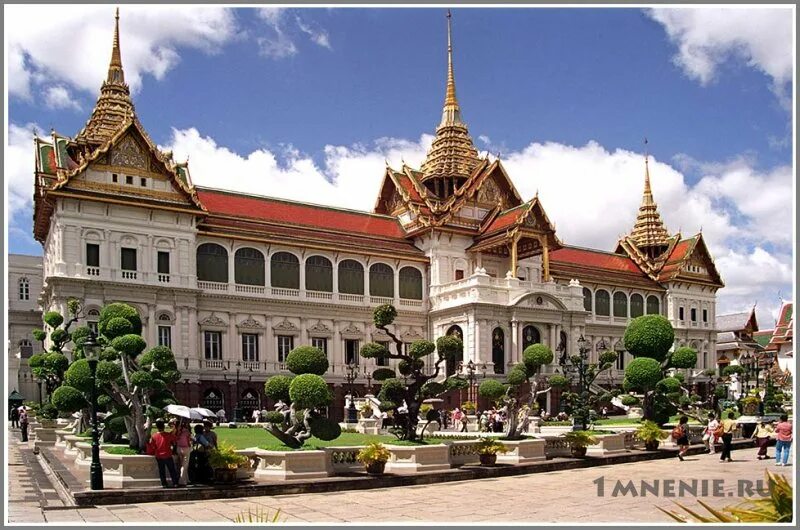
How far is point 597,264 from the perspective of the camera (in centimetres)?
6856

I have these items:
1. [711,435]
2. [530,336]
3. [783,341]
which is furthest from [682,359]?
[783,341]

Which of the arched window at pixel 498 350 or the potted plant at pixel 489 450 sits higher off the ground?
the arched window at pixel 498 350

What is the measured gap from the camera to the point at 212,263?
47.8 m

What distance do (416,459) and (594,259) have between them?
50765 mm

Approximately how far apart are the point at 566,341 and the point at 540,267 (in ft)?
21.9

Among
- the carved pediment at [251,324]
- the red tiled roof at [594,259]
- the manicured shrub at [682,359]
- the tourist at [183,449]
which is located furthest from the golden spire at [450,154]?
the tourist at [183,449]

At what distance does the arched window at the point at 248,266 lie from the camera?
48656 mm

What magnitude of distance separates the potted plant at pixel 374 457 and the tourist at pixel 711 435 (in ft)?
37.3

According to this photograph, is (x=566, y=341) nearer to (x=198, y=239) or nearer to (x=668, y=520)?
(x=198, y=239)

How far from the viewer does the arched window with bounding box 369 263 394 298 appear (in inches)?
2100

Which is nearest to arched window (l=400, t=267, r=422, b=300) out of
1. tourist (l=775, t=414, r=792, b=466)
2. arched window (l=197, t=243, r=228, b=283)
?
arched window (l=197, t=243, r=228, b=283)

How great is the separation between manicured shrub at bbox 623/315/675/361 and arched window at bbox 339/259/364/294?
66.2 ft

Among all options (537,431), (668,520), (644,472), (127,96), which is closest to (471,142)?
(127,96)

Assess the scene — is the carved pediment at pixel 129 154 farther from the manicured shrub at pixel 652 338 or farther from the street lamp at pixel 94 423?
the street lamp at pixel 94 423
